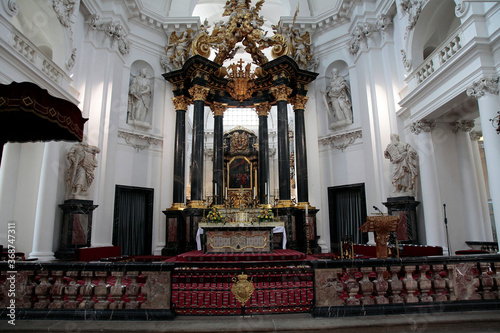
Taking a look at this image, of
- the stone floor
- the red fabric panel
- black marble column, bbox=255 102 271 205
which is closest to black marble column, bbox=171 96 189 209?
black marble column, bbox=255 102 271 205

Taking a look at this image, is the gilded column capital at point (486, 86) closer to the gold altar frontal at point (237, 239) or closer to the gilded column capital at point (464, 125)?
the gilded column capital at point (464, 125)

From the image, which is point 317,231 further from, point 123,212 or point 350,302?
point 350,302

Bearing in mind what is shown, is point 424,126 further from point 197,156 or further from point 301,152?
point 197,156

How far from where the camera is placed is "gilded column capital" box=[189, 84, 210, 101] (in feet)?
38.7

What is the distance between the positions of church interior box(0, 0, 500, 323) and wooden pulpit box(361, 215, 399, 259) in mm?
28

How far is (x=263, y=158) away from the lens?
1238cm

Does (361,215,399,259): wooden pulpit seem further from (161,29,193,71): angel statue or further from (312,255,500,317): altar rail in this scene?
(161,29,193,71): angel statue

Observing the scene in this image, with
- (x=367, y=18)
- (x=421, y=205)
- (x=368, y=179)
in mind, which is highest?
(x=367, y=18)

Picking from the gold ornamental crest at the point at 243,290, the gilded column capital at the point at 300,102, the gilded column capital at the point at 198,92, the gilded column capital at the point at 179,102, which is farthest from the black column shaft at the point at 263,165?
the gold ornamental crest at the point at 243,290

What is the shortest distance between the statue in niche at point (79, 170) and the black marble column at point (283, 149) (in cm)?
622

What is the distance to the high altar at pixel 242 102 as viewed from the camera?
10.9 meters

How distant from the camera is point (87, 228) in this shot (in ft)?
28.3

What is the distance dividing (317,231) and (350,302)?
8295 millimetres

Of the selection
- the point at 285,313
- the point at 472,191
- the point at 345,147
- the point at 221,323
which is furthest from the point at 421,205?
the point at 221,323
